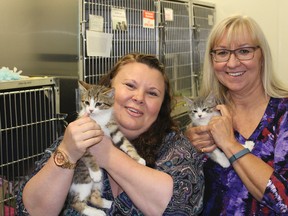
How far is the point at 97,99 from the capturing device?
131 centimetres

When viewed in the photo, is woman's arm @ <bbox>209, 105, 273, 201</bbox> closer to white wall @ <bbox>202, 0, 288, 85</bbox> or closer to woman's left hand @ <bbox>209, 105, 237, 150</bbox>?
woman's left hand @ <bbox>209, 105, 237, 150</bbox>

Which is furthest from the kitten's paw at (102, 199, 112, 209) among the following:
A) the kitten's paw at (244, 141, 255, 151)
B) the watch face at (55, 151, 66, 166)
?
the kitten's paw at (244, 141, 255, 151)

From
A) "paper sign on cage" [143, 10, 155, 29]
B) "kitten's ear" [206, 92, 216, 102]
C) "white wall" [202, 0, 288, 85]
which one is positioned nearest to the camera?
"kitten's ear" [206, 92, 216, 102]

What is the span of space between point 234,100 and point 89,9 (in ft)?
2.52

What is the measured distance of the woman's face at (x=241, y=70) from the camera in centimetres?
137

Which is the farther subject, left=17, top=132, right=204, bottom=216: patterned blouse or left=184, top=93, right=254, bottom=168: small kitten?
left=184, top=93, right=254, bottom=168: small kitten

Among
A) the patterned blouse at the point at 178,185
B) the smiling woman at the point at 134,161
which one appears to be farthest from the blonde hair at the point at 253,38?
the patterned blouse at the point at 178,185

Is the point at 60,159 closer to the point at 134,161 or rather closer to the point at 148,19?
the point at 134,161

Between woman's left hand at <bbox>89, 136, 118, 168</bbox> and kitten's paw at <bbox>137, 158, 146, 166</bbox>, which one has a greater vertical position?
woman's left hand at <bbox>89, 136, 118, 168</bbox>

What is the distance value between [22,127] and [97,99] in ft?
1.14

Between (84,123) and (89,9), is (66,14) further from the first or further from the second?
(84,123)

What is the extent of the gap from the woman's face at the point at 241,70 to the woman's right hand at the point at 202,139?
0.65 feet

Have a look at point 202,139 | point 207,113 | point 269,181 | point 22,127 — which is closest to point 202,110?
point 207,113

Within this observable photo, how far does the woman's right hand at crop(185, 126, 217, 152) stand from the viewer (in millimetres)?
1422
